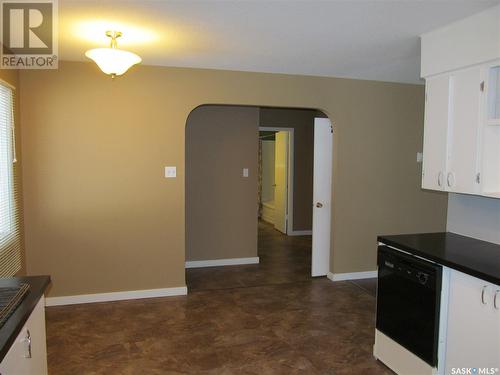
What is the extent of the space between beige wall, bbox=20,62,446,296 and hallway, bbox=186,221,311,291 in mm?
623

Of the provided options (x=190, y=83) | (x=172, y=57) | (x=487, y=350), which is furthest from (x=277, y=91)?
(x=487, y=350)

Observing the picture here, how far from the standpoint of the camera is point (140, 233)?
4.17m

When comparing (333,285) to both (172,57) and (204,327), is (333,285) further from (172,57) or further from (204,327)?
(172,57)

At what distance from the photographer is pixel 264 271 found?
5328mm

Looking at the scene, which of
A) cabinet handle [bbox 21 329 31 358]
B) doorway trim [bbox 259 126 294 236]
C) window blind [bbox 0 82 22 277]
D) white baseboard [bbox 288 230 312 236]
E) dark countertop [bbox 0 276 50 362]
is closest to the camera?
dark countertop [bbox 0 276 50 362]

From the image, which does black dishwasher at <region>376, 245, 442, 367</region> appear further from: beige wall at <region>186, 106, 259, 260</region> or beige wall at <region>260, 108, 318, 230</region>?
beige wall at <region>260, 108, 318, 230</region>

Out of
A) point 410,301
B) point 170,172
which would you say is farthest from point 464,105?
point 170,172

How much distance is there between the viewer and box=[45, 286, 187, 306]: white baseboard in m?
4.02

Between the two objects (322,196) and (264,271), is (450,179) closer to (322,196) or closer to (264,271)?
(322,196)

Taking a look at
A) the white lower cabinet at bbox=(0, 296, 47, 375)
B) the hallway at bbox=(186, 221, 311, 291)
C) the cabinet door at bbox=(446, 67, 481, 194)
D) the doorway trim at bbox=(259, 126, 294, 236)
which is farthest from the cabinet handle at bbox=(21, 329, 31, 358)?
the doorway trim at bbox=(259, 126, 294, 236)

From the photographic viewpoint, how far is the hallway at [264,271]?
481cm

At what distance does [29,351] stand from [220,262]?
3.89 metres

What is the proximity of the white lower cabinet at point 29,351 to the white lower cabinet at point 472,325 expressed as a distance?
7.40 feet

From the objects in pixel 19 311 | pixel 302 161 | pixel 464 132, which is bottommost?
pixel 19 311
